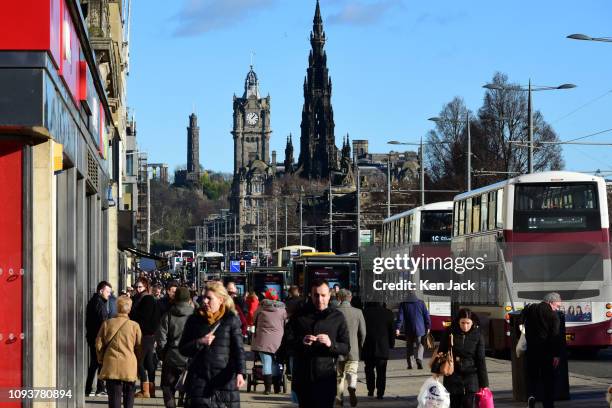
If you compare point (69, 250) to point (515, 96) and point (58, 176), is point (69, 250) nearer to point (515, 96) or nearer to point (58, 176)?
point (58, 176)

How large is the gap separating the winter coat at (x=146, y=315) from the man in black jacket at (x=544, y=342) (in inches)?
229

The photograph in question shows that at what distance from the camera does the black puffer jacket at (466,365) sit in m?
15.7

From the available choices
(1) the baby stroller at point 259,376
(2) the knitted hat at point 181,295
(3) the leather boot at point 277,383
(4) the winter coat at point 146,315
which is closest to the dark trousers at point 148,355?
(4) the winter coat at point 146,315

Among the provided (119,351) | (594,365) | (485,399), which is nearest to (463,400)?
(485,399)

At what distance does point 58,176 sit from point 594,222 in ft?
55.4

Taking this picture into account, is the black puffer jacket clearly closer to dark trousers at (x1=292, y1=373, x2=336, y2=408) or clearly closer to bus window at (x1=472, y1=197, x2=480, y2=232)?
dark trousers at (x1=292, y1=373, x2=336, y2=408)

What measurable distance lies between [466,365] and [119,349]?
3603 millimetres

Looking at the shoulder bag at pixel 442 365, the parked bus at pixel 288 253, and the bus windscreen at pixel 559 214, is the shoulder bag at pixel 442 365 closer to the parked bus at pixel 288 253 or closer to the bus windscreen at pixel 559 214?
the bus windscreen at pixel 559 214

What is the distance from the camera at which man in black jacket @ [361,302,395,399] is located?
71.5 ft

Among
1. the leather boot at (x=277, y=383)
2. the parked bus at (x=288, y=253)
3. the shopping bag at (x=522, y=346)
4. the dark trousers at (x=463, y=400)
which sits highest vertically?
the parked bus at (x=288, y=253)

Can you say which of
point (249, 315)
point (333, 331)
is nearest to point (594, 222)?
point (249, 315)

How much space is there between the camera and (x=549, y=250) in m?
31.2

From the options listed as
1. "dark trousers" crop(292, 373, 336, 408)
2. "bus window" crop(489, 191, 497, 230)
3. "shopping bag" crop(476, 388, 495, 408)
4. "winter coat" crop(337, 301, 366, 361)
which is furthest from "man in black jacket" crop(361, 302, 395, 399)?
"bus window" crop(489, 191, 497, 230)

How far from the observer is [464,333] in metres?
15.9
